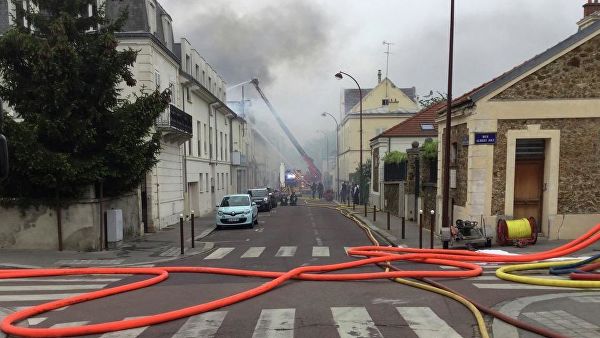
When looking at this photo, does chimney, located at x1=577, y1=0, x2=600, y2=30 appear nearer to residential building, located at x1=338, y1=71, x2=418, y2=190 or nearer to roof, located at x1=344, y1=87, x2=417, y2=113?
residential building, located at x1=338, y1=71, x2=418, y2=190

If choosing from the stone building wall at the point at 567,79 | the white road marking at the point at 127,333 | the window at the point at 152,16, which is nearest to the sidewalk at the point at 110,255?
the white road marking at the point at 127,333

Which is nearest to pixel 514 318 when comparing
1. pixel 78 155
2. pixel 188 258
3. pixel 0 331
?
pixel 0 331

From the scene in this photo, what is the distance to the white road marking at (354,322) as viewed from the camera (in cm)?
546

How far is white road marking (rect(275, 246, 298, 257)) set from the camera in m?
12.4

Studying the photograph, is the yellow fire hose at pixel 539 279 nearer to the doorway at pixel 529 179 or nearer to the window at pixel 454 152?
the doorway at pixel 529 179

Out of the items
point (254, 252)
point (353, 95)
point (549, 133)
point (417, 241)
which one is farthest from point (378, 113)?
point (254, 252)

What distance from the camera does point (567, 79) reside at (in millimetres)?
13172

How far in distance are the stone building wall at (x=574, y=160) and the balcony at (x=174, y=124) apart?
41.7 feet

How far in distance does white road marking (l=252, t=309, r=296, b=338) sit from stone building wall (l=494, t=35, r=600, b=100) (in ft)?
33.2

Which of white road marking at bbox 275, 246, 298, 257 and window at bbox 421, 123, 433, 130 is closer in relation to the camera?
white road marking at bbox 275, 246, 298, 257

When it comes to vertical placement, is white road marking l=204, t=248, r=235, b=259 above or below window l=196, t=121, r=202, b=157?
below

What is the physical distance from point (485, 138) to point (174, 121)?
1368 centimetres

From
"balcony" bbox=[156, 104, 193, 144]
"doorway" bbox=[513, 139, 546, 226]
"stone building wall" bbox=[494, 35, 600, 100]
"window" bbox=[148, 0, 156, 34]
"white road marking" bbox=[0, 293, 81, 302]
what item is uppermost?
"window" bbox=[148, 0, 156, 34]

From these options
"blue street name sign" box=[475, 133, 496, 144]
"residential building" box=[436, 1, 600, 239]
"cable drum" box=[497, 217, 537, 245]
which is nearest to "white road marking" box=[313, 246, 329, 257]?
"residential building" box=[436, 1, 600, 239]
